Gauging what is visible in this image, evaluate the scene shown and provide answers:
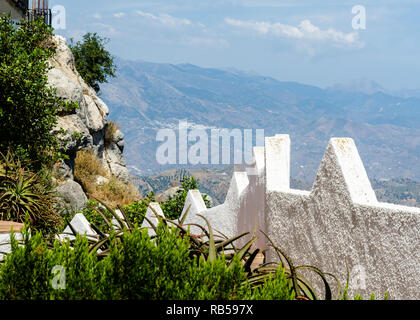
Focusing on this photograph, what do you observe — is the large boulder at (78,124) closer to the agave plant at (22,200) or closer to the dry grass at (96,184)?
the dry grass at (96,184)

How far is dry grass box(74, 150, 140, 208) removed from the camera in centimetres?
1703

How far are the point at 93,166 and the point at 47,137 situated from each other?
24.0 feet

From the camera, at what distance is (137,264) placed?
8.44 ft

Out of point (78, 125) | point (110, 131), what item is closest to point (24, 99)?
point (78, 125)

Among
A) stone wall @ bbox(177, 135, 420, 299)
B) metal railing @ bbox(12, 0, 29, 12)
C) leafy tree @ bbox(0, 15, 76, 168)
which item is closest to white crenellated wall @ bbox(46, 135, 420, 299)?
stone wall @ bbox(177, 135, 420, 299)

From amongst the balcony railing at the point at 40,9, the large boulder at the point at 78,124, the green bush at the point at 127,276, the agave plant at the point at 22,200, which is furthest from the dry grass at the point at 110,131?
the green bush at the point at 127,276

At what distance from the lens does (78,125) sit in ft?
54.4

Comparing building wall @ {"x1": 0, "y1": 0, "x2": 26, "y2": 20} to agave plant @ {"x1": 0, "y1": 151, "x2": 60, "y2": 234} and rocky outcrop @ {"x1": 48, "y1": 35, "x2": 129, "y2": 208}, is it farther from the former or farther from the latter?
agave plant @ {"x1": 0, "y1": 151, "x2": 60, "y2": 234}

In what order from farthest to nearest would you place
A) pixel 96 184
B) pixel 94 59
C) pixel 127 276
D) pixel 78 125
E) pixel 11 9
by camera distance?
pixel 94 59 < pixel 11 9 < pixel 96 184 < pixel 78 125 < pixel 127 276

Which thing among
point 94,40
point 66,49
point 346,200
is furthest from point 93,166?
point 346,200

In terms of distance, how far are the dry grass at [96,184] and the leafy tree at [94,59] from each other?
10.4m

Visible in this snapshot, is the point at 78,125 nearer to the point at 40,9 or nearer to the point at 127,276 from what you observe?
the point at 40,9

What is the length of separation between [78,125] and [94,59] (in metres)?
13.0

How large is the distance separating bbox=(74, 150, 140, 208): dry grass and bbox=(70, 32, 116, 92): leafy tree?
34.0 feet
